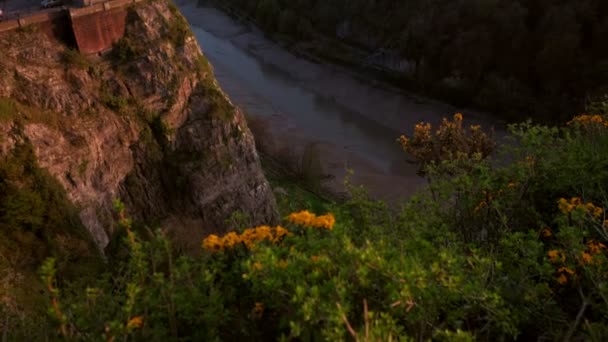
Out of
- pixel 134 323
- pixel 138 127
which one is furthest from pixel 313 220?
pixel 138 127

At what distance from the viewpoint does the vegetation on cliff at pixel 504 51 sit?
1267 inches

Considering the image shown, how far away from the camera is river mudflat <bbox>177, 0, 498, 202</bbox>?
2902 cm

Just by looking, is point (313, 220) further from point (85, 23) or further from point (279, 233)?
point (85, 23)

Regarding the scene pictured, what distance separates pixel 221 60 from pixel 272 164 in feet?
77.0

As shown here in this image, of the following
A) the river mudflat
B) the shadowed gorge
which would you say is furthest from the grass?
the river mudflat

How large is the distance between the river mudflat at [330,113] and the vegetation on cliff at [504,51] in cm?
222

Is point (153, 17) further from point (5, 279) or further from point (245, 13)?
point (245, 13)

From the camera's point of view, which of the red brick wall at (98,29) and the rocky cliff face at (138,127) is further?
the red brick wall at (98,29)

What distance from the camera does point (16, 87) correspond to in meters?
12.4

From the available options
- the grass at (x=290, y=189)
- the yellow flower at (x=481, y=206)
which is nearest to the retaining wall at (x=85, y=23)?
the grass at (x=290, y=189)

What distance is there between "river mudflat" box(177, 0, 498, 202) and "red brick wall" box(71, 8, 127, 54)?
13498mm

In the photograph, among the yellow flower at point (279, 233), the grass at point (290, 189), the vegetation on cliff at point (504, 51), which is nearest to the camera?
the yellow flower at point (279, 233)

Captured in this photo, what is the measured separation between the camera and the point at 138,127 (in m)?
14.8

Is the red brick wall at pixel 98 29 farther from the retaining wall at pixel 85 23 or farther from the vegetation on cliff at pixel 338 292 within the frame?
the vegetation on cliff at pixel 338 292
